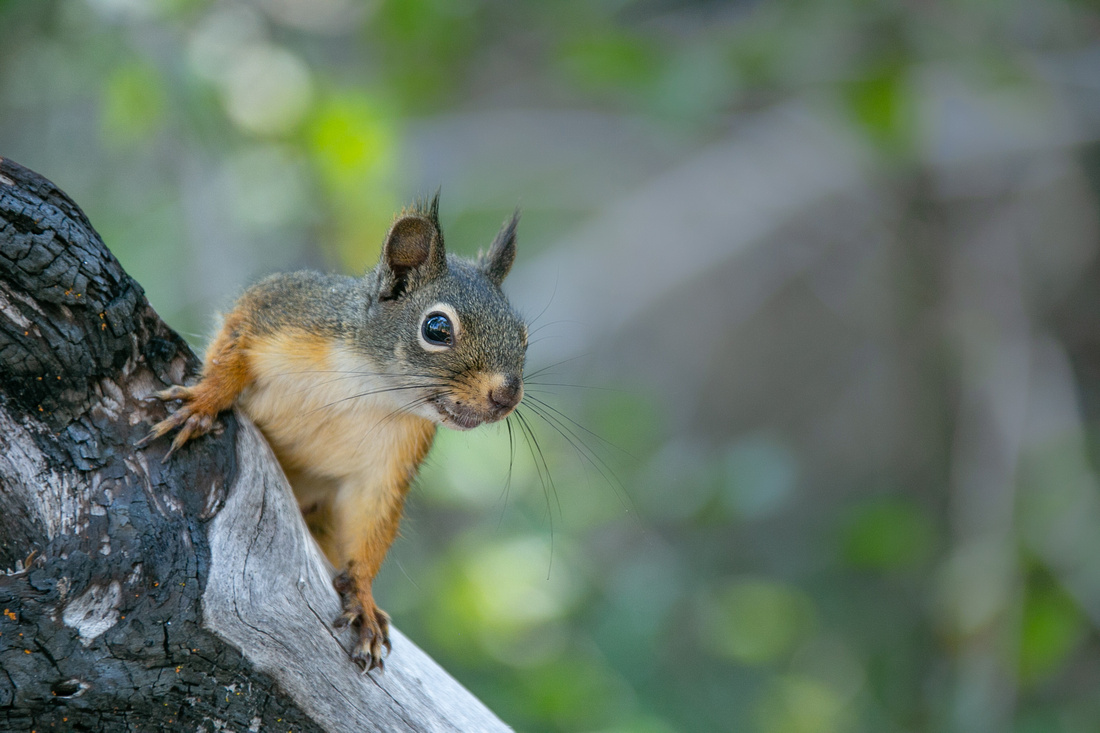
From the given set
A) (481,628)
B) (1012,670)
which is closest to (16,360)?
(481,628)

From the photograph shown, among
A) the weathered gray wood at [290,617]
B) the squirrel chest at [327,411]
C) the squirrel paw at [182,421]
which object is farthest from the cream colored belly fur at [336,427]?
the squirrel paw at [182,421]

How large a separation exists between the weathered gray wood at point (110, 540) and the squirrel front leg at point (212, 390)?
0.8 inches

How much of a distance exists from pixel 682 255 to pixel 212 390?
8.29ft

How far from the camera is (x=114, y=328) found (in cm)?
101

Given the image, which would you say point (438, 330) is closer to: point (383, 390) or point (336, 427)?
point (383, 390)

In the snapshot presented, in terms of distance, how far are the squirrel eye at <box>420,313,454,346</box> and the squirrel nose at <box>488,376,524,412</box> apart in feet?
0.40

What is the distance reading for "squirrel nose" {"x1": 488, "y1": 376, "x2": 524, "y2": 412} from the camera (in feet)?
4.26

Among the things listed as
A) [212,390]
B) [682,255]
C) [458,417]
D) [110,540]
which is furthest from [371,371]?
[682,255]

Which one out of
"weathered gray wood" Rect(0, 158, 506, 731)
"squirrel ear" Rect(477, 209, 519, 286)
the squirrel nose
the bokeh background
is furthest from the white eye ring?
the bokeh background

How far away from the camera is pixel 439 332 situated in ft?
4.53

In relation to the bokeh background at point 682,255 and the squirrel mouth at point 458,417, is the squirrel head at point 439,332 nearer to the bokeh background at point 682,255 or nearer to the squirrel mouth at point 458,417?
the squirrel mouth at point 458,417

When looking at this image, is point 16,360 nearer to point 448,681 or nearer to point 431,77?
point 448,681

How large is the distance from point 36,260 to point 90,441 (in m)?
0.19

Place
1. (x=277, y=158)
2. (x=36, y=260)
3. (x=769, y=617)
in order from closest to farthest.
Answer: (x=36, y=260)
(x=277, y=158)
(x=769, y=617)
